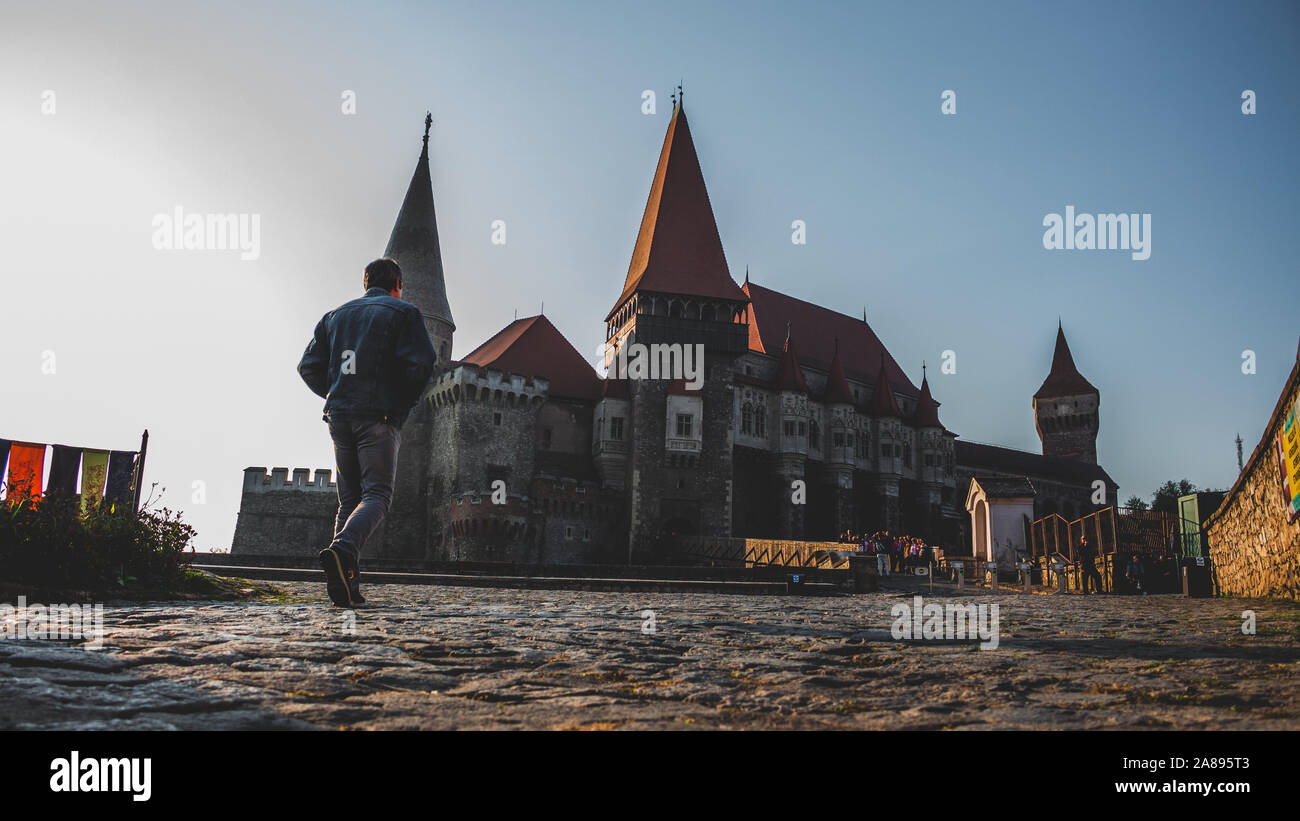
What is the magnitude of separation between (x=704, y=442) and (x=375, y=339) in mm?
36995

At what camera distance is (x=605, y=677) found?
3.45 m

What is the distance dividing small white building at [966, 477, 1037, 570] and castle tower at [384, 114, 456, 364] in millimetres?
26432

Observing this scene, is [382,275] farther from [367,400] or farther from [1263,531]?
[1263,531]

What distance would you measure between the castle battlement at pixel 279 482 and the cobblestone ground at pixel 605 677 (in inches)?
1431

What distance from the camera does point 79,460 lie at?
19422mm

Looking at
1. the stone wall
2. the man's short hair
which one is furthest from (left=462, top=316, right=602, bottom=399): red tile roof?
the man's short hair

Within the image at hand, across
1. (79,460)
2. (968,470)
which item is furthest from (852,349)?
(79,460)

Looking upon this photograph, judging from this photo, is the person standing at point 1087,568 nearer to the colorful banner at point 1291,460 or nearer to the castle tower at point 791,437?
the colorful banner at point 1291,460

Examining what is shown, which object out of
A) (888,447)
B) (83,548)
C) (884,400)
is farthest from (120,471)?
(884,400)

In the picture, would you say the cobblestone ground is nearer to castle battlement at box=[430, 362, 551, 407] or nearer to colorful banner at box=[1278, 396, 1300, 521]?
colorful banner at box=[1278, 396, 1300, 521]

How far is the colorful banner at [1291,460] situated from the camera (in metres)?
8.58

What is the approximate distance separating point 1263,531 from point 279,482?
38.0m
